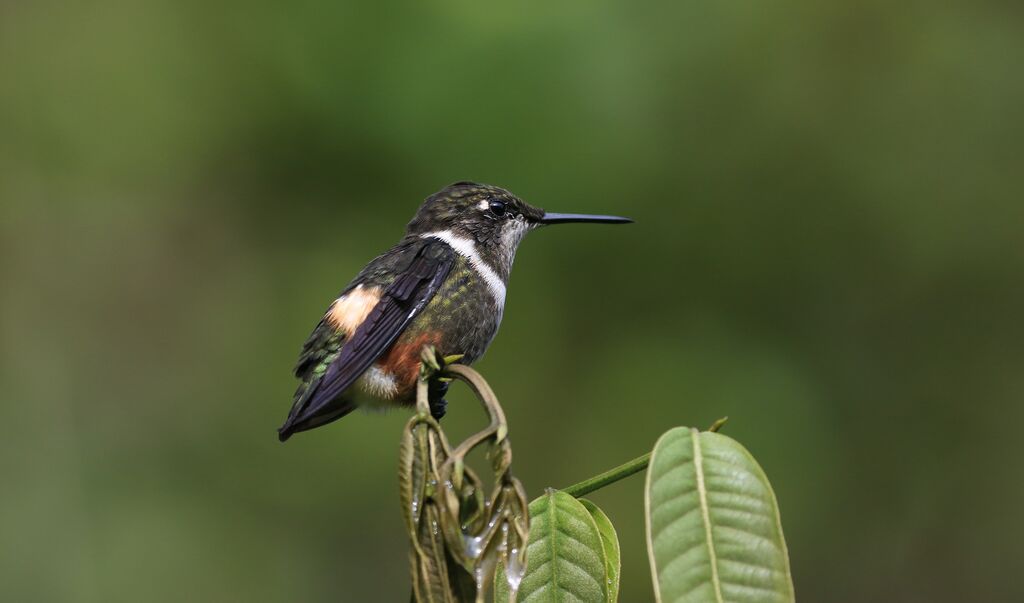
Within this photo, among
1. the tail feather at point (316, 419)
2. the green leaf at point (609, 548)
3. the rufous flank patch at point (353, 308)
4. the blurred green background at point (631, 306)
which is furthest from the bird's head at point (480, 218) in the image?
the blurred green background at point (631, 306)

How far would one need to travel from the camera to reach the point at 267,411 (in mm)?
5992

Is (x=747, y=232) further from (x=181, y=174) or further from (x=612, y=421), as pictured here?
(x=181, y=174)

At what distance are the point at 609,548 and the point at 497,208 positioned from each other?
2085 millimetres

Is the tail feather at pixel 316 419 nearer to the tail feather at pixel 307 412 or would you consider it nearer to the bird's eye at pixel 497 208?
the tail feather at pixel 307 412

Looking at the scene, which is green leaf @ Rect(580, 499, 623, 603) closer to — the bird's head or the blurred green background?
the bird's head

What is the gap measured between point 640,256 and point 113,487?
3174 mm

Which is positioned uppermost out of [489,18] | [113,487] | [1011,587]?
[489,18]

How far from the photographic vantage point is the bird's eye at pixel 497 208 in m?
3.48

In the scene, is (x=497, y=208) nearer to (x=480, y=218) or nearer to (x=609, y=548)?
(x=480, y=218)

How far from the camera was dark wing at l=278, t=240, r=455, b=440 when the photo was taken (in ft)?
8.51

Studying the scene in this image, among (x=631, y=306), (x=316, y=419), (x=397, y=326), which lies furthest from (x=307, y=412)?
(x=631, y=306)

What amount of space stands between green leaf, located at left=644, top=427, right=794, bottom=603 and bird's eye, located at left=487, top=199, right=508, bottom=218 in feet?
7.06

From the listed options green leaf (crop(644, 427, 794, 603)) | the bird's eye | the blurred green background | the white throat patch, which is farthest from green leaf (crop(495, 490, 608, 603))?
the blurred green background

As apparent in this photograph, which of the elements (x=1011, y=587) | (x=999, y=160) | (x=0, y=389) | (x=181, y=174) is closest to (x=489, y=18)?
(x=181, y=174)
